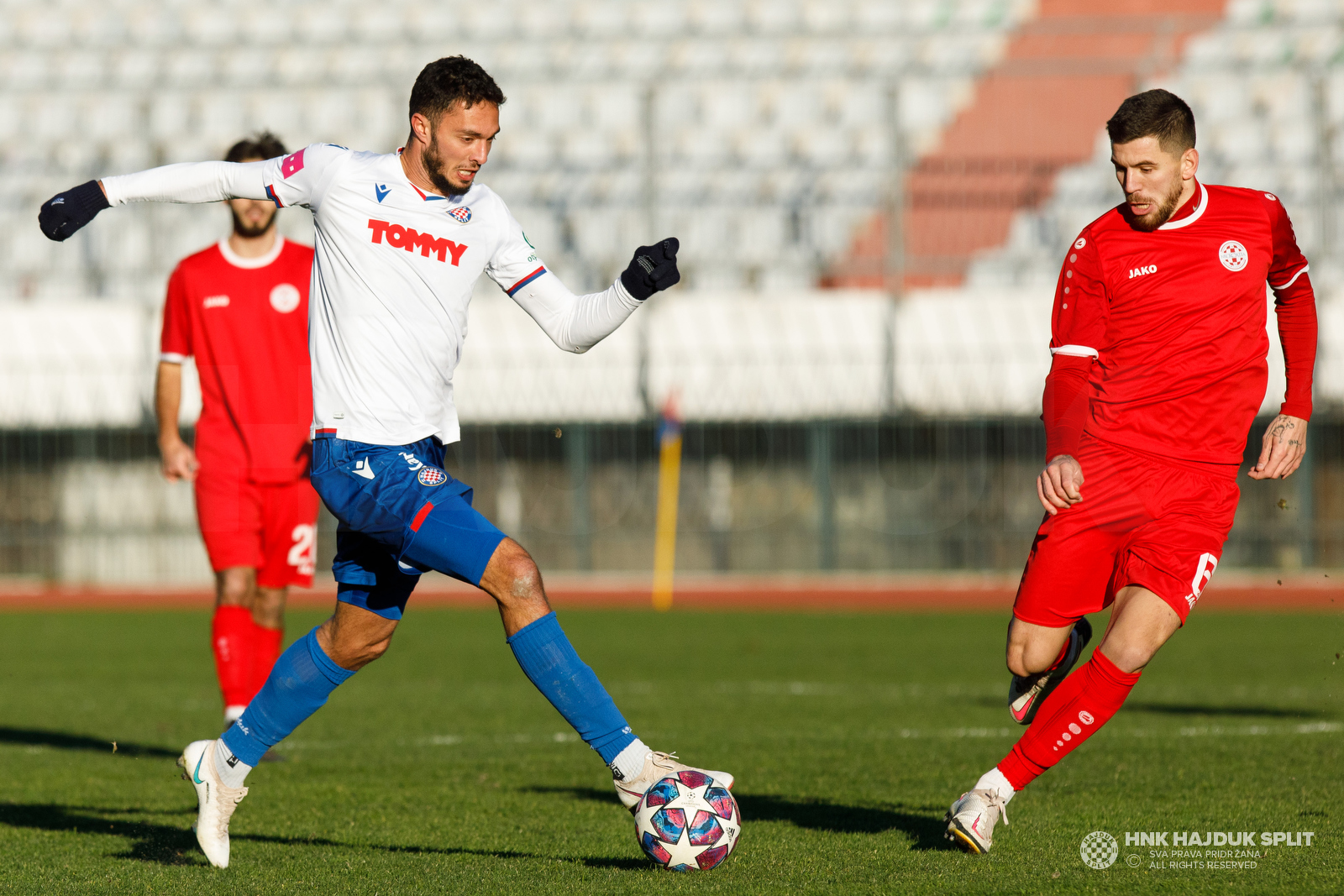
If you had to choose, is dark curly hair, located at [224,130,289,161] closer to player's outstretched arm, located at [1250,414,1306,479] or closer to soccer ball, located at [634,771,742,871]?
soccer ball, located at [634,771,742,871]

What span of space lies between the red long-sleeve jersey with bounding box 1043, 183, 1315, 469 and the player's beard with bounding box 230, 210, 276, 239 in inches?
142

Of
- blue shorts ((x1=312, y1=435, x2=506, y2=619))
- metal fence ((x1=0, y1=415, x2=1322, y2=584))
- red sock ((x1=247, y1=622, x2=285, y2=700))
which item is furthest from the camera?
metal fence ((x1=0, y1=415, x2=1322, y2=584))

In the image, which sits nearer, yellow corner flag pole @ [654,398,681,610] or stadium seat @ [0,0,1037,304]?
yellow corner flag pole @ [654,398,681,610]

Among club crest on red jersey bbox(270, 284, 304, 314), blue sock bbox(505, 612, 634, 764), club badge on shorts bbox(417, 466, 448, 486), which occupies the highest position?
club crest on red jersey bbox(270, 284, 304, 314)

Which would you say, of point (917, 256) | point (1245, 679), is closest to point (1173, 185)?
point (1245, 679)

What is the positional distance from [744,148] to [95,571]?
9.29 m

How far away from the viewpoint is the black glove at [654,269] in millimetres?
4398

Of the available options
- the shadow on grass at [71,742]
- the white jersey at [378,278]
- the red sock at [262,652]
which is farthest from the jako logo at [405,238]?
the shadow on grass at [71,742]

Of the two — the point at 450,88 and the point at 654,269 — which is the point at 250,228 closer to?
the point at 450,88

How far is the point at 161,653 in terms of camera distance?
38.3 ft

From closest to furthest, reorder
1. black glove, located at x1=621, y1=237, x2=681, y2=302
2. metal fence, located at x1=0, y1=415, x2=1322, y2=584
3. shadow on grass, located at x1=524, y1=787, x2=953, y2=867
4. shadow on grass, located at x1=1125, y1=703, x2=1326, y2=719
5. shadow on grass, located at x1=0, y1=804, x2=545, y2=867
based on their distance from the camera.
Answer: black glove, located at x1=621, y1=237, x2=681, y2=302, shadow on grass, located at x1=0, y1=804, x2=545, y2=867, shadow on grass, located at x1=524, y1=787, x2=953, y2=867, shadow on grass, located at x1=1125, y1=703, x2=1326, y2=719, metal fence, located at x1=0, y1=415, x2=1322, y2=584

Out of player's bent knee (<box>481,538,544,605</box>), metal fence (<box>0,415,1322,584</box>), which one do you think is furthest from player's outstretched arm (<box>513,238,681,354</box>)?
metal fence (<box>0,415,1322,584</box>)

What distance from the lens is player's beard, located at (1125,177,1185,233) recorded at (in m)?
4.68

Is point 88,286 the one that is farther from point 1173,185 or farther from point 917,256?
point 1173,185
